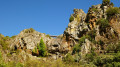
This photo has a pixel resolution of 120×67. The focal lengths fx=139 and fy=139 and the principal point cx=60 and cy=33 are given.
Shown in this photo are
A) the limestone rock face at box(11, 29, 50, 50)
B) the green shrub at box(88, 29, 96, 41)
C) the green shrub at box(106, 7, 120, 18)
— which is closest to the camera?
the green shrub at box(106, 7, 120, 18)

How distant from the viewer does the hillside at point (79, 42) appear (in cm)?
3784

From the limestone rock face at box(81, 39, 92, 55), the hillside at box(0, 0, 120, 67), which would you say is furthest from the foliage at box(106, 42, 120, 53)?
the limestone rock face at box(81, 39, 92, 55)

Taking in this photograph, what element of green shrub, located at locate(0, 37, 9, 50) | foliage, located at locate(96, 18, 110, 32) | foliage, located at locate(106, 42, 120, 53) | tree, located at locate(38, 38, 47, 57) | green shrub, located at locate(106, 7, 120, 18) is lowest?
foliage, located at locate(106, 42, 120, 53)

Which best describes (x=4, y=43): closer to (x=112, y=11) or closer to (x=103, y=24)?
(x=103, y=24)

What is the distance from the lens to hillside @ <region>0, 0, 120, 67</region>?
A: 3784 cm

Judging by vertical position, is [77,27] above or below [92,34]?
above

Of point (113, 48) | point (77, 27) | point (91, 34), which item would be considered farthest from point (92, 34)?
point (113, 48)

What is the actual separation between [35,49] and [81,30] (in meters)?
18.3

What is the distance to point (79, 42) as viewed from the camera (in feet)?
150

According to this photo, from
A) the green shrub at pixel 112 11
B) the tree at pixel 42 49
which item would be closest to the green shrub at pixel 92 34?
the green shrub at pixel 112 11

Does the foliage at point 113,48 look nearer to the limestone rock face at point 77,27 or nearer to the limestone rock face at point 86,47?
the limestone rock face at point 86,47

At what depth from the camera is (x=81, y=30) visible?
164 ft

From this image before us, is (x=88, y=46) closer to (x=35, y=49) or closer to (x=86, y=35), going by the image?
(x=86, y=35)

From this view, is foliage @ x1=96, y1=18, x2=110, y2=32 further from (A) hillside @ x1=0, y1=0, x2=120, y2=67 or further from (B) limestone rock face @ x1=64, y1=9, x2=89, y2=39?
(B) limestone rock face @ x1=64, y1=9, x2=89, y2=39
